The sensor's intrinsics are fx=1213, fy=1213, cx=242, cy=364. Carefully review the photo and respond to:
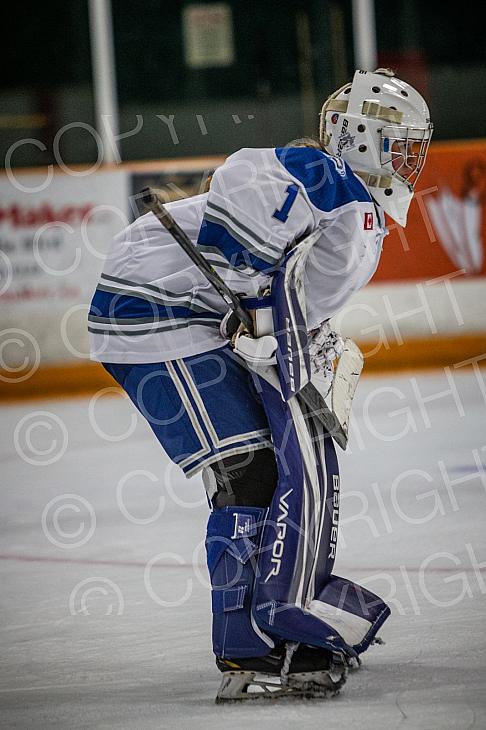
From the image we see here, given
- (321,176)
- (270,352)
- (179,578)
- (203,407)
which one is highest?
(321,176)

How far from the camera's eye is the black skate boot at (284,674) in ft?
6.47

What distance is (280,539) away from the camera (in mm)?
1975

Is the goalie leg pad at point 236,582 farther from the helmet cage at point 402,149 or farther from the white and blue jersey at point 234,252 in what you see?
the helmet cage at point 402,149

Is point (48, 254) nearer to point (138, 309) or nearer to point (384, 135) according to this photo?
point (138, 309)

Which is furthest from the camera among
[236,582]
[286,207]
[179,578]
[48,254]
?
[48,254]

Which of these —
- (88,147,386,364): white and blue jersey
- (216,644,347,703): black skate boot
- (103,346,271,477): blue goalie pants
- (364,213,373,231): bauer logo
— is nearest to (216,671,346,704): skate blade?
(216,644,347,703): black skate boot

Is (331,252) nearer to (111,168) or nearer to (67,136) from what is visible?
(111,168)

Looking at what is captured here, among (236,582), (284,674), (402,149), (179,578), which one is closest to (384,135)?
(402,149)

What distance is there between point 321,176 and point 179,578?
1176 mm

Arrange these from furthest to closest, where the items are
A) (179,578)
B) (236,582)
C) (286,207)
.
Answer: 1. (179,578)
2. (236,582)
3. (286,207)

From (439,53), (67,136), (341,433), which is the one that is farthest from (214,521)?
(439,53)

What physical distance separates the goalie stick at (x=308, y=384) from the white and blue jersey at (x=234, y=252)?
0.7 inches

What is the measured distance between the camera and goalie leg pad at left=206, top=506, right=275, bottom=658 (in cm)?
199

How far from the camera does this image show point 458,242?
6.14 metres
